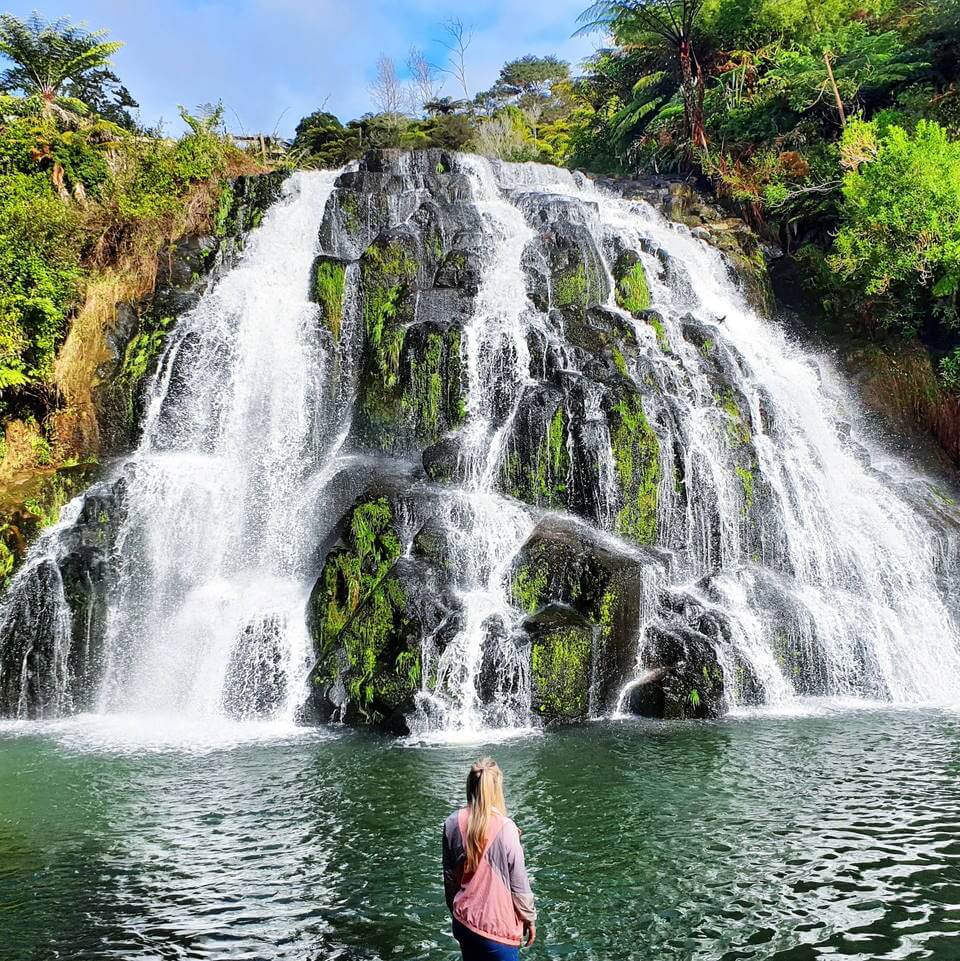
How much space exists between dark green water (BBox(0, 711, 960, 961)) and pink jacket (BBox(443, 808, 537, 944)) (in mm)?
2096

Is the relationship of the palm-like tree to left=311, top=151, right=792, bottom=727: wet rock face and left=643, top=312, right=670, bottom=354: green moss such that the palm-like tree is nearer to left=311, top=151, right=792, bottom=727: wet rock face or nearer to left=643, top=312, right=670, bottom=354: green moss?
left=311, top=151, right=792, bottom=727: wet rock face

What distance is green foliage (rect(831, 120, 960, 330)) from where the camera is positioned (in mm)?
19391

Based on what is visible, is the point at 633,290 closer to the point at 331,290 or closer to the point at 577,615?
the point at 331,290

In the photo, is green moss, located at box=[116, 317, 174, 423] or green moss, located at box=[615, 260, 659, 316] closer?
green moss, located at box=[116, 317, 174, 423]

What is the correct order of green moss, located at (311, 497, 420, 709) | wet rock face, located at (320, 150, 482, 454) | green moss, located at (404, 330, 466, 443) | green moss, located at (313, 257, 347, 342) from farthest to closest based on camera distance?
green moss, located at (313, 257, 347, 342)
wet rock face, located at (320, 150, 482, 454)
green moss, located at (404, 330, 466, 443)
green moss, located at (311, 497, 420, 709)

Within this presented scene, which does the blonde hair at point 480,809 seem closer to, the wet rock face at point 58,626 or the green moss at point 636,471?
the green moss at point 636,471

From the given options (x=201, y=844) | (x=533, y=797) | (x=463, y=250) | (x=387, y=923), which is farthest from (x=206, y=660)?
(x=463, y=250)

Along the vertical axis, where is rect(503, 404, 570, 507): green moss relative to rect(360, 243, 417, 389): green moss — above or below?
below

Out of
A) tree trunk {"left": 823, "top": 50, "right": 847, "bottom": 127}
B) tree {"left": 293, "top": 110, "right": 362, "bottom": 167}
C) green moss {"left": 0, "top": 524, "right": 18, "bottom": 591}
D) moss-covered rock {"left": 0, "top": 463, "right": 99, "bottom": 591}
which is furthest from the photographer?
tree {"left": 293, "top": 110, "right": 362, "bottom": 167}

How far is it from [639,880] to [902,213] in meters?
19.4

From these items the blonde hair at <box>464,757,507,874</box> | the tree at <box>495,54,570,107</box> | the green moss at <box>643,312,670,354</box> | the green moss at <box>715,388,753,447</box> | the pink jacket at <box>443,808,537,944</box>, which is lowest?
the pink jacket at <box>443,808,537,944</box>

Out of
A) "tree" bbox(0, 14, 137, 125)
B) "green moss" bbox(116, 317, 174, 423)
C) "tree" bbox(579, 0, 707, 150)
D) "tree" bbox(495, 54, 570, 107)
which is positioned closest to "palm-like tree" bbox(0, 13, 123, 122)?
"tree" bbox(0, 14, 137, 125)

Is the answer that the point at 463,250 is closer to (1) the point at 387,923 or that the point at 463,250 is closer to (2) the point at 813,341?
(2) the point at 813,341

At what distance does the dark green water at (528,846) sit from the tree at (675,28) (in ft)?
86.3
